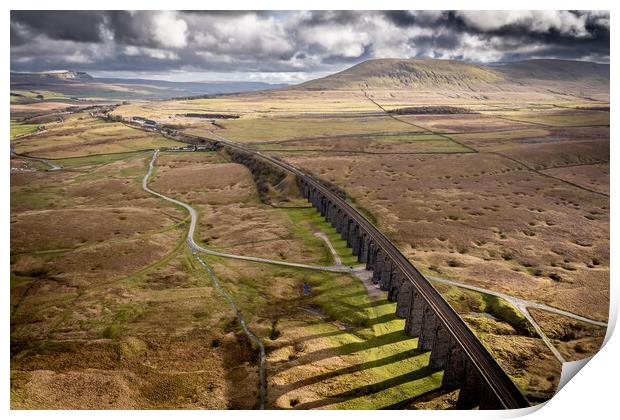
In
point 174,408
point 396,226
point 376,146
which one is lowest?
point 174,408

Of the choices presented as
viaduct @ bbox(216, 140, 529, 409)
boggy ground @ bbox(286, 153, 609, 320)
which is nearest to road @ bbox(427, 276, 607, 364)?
boggy ground @ bbox(286, 153, 609, 320)

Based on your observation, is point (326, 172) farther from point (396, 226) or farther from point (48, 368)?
point (48, 368)

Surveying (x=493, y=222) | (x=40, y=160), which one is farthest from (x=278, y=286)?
(x=40, y=160)

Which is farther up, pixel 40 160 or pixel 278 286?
pixel 40 160

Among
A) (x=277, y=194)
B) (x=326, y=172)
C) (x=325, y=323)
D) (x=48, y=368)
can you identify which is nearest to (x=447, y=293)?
(x=325, y=323)

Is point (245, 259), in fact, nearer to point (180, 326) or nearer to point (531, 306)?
point (180, 326)

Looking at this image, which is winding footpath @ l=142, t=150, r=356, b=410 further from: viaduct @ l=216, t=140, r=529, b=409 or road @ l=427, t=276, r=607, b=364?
road @ l=427, t=276, r=607, b=364

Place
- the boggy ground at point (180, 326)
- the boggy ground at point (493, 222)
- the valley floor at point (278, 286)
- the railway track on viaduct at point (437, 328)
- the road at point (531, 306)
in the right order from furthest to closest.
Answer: the boggy ground at point (493, 222) < the road at point (531, 306) < the valley floor at point (278, 286) < the boggy ground at point (180, 326) < the railway track on viaduct at point (437, 328)

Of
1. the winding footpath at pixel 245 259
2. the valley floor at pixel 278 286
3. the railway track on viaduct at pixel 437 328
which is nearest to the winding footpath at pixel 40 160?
the valley floor at pixel 278 286

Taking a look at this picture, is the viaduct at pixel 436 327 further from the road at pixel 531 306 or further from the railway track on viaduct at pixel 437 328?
the road at pixel 531 306
